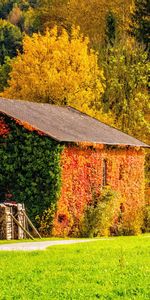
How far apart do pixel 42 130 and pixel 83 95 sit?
22.8 metres

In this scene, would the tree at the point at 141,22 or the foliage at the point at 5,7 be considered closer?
the tree at the point at 141,22

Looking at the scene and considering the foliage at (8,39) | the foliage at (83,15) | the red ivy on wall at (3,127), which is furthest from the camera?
the foliage at (8,39)

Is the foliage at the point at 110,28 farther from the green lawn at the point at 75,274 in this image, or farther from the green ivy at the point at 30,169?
the green lawn at the point at 75,274

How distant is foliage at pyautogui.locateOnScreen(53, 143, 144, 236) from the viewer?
136ft

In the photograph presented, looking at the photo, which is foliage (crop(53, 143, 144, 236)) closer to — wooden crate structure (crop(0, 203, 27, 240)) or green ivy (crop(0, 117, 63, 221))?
green ivy (crop(0, 117, 63, 221))

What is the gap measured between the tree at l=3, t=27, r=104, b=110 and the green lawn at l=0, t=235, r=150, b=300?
32.8m

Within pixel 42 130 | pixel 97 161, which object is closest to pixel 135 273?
pixel 42 130

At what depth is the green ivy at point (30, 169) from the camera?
40.7m

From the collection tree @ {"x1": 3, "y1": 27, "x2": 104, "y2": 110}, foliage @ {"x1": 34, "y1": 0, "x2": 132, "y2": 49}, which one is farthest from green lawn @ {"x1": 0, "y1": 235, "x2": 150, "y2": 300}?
foliage @ {"x1": 34, "y1": 0, "x2": 132, "y2": 49}

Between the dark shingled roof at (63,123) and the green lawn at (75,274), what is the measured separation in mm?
11933

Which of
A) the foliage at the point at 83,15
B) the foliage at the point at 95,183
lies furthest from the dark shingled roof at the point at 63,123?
the foliage at the point at 83,15

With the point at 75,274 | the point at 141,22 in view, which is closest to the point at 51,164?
the point at 75,274

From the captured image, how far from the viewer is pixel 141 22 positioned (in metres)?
88.4

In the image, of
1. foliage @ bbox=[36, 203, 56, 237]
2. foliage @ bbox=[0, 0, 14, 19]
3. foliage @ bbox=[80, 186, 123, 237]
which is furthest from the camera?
foliage @ bbox=[0, 0, 14, 19]
